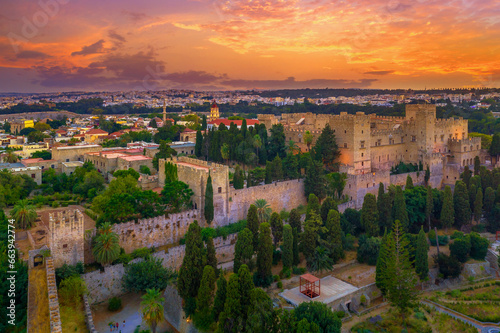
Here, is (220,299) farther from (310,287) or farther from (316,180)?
(316,180)

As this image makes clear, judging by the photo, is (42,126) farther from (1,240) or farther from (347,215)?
(347,215)

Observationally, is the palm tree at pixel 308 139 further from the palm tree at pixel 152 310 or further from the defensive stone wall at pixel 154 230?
the palm tree at pixel 152 310

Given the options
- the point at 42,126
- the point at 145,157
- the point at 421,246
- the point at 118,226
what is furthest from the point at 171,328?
the point at 42,126

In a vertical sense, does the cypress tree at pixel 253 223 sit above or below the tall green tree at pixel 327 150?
below

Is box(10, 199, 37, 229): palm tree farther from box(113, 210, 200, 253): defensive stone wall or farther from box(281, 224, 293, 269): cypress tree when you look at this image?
box(281, 224, 293, 269): cypress tree

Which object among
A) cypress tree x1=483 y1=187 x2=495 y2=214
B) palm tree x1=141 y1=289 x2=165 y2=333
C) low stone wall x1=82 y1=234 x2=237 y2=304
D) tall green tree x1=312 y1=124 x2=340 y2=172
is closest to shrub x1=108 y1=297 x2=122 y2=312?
low stone wall x1=82 y1=234 x2=237 y2=304

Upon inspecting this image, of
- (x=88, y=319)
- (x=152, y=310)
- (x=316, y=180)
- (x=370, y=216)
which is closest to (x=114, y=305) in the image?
(x=152, y=310)

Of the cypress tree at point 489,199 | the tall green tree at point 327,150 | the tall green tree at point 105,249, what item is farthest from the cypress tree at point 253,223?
the cypress tree at point 489,199
